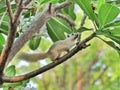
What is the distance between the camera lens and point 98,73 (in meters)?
7.84

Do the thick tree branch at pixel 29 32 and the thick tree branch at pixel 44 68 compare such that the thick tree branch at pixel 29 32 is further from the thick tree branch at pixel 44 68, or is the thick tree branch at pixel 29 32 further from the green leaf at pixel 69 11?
the green leaf at pixel 69 11

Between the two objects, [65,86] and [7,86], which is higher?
[7,86]

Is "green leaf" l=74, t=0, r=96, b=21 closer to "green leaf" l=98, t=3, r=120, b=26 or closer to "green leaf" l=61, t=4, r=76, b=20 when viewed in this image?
"green leaf" l=98, t=3, r=120, b=26

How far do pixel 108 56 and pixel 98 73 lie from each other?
0.84 meters

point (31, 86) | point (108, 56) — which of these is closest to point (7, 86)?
point (31, 86)

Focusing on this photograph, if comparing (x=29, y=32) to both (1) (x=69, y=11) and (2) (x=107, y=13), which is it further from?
(1) (x=69, y=11)

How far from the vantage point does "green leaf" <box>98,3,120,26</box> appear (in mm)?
809

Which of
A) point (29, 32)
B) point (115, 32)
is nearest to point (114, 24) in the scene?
point (115, 32)

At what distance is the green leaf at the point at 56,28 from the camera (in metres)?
1.09

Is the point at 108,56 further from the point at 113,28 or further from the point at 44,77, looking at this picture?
the point at 113,28

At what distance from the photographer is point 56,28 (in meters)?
1.14

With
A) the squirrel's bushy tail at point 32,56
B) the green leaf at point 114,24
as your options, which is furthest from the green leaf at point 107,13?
the squirrel's bushy tail at point 32,56

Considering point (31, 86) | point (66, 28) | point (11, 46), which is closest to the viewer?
point (11, 46)

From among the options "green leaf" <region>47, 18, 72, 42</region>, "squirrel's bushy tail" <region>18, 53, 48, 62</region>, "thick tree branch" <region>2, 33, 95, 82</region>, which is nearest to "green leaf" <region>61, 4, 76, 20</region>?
"green leaf" <region>47, 18, 72, 42</region>
